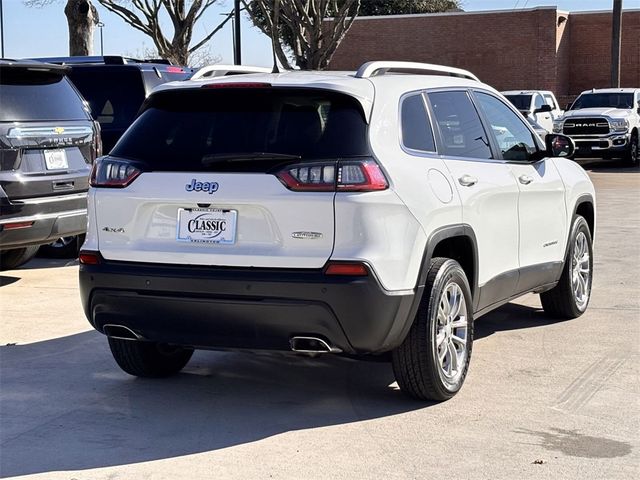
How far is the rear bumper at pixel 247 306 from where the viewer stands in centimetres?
503

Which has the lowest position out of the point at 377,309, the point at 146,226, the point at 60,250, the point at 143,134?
the point at 60,250

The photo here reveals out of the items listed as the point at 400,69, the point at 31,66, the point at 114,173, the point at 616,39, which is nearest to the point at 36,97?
the point at 31,66

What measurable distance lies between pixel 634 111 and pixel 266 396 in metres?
23.0

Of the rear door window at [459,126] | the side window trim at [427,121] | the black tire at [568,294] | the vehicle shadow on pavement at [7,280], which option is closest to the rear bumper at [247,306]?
the side window trim at [427,121]

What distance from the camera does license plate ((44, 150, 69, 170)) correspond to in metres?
9.02

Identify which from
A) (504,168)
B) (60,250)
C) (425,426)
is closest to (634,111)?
(60,250)

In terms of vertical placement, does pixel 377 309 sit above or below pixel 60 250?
above

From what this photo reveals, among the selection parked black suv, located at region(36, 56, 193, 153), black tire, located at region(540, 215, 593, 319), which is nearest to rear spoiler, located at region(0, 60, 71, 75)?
parked black suv, located at region(36, 56, 193, 153)

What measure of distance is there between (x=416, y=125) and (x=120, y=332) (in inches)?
78.9

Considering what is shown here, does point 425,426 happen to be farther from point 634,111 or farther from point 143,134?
point 634,111

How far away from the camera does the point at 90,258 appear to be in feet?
18.2

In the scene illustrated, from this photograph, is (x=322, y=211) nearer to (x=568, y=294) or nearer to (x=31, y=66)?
(x=568, y=294)

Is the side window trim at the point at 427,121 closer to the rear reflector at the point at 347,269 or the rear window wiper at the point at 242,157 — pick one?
the rear window wiper at the point at 242,157

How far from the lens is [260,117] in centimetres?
536
